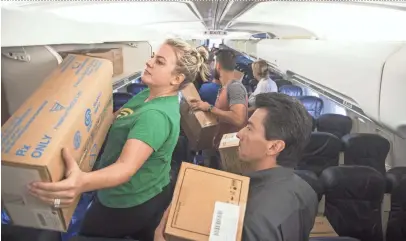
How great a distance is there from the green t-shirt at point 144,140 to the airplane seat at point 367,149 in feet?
6.17

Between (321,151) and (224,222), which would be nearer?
(224,222)

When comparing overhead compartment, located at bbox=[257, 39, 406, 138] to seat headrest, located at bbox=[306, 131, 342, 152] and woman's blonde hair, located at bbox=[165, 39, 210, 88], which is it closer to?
seat headrest, located at bbox=[306, 131, 342, 152]

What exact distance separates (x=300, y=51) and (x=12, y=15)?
2.89 metres

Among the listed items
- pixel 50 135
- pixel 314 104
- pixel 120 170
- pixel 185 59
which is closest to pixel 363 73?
pixel 185 59

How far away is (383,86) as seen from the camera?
1.67m

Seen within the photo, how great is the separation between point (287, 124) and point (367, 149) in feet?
5.86

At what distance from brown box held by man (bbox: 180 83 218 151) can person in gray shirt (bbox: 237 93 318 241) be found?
1.08 m

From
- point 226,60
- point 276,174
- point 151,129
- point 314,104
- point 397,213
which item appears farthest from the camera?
point 314,104

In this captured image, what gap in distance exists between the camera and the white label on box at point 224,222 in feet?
3.21

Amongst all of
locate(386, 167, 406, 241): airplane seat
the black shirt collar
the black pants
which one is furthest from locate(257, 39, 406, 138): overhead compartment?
the black pants

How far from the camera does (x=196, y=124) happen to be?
2.41 metres

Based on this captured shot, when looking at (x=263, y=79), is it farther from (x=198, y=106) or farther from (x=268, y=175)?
(x=268, y=175)

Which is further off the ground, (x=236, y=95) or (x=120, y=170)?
(x=120, y=170)

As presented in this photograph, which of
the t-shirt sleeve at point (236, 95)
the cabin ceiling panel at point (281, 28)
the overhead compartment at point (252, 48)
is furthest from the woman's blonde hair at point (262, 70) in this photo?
the overhead compartment at point (252, 48)
